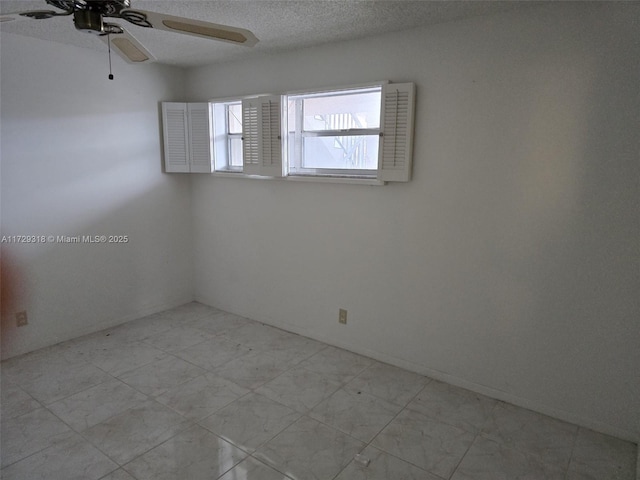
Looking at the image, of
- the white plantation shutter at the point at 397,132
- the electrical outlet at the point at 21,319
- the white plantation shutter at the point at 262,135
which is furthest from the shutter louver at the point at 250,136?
the electrical outlet at the point at 21,319

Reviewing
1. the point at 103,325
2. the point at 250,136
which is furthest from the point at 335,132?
the point at 103,325

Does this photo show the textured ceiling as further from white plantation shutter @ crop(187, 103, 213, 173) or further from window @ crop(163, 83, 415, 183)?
white plantation shutter @ crop(187, 103, 213, 173)

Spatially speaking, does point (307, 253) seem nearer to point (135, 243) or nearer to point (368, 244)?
point (368, 244)

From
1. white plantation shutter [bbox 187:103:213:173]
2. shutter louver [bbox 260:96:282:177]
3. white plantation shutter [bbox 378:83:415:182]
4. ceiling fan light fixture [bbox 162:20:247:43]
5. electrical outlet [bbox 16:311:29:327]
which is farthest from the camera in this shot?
white plantation shutter [bbox 187:103:213:173]

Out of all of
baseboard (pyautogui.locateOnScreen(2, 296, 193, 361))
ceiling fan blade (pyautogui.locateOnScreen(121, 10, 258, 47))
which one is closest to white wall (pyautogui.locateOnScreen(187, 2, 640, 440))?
ceiling fan blade (pyautogui.locateOnScreen(121, 10, 258, 47))

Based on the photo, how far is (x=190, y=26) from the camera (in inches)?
63.6

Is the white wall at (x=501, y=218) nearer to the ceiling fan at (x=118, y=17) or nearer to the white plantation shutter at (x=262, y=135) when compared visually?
the white plantation shutter at (x=262, y=135)

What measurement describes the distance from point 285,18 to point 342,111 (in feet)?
2.78

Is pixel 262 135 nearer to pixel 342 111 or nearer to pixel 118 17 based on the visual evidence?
pixel 342 111

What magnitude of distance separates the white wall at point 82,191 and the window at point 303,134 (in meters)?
0.33

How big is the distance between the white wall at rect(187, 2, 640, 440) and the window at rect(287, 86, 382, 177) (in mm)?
147

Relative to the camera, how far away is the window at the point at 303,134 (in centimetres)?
280

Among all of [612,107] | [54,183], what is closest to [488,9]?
[612,107]

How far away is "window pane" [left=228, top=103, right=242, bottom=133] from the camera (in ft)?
12.7
